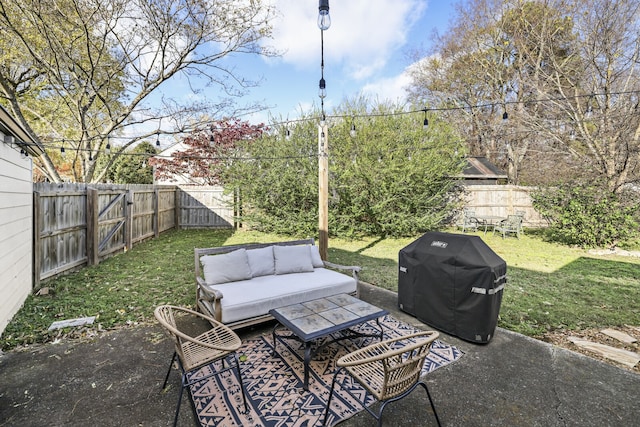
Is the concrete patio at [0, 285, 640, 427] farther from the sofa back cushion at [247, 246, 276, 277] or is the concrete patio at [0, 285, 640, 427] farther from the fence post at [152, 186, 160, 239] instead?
the fence post at [152, 186, 160, 239]

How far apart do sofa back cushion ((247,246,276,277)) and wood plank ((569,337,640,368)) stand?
11.9 ft

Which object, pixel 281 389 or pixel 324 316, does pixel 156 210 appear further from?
pixel 281 389

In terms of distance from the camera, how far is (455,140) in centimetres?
986

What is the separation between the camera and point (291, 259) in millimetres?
4355

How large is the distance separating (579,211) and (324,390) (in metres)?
9.15

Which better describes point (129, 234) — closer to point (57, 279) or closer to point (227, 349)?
point (57, 279)

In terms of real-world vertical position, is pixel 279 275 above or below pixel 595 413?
above

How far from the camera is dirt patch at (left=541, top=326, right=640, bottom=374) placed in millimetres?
3047

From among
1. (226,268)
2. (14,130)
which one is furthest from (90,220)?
(226,268)

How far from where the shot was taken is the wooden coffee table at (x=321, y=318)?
8.35 feet

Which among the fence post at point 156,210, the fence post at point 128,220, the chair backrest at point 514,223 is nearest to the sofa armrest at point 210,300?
the fence post at point 128,220

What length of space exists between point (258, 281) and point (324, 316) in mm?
1332

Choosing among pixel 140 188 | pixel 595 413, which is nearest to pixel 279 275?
pixel 595 413

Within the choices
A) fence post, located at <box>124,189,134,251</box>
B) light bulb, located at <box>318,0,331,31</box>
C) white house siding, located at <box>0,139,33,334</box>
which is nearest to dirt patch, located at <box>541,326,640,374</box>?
light bulb, located at <box>318,0,331,31</box>
